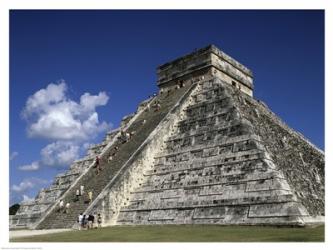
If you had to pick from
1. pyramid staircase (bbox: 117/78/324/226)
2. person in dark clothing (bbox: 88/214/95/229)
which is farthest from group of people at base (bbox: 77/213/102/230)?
pyramid staircase (bbox: 117/78/324/226)

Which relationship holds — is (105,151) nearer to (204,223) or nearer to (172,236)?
(204,223)

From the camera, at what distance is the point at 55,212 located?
1820 cm

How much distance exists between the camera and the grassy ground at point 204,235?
10.2 m

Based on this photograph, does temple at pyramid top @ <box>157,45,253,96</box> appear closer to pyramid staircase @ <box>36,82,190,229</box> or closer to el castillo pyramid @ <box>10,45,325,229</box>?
el castillo pyramid @ <box>10,45,325,229</box>

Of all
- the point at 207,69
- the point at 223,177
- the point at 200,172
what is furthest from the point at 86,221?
the point at 207,69

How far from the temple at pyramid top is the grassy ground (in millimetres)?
11049

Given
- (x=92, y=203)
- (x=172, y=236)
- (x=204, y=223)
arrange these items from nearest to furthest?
(x=172, y=236) → (x=204, y=223) → (x=92, y=203)

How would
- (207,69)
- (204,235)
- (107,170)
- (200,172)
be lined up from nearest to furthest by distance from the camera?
(204,235), (200,172), (107,170), (207,69)

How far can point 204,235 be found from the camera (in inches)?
440

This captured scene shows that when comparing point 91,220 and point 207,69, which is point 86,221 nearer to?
point 91,220

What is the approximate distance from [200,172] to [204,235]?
4.42 m
